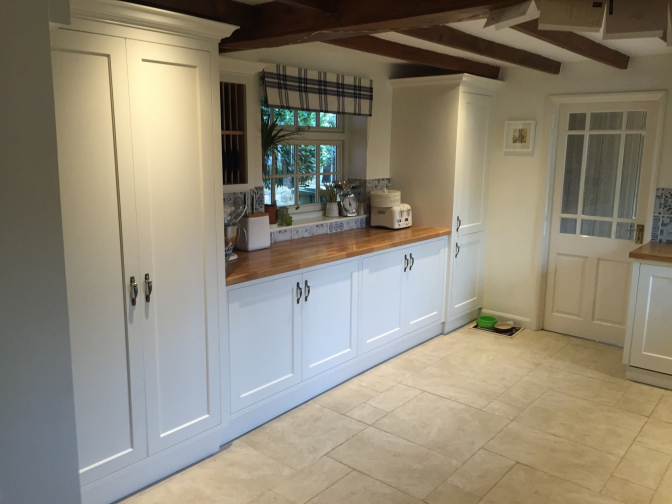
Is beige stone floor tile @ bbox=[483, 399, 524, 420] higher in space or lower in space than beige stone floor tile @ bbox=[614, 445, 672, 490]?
higher

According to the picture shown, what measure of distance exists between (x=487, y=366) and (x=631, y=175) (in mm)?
1861

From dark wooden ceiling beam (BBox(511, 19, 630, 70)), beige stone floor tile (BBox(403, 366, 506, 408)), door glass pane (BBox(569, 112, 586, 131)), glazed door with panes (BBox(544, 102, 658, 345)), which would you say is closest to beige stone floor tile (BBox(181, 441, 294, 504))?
beige stone floor tile (BBox(403, 366, 506, 408))

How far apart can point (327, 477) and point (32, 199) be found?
7.24 feet

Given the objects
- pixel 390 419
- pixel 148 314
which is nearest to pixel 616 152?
pixel 390 419

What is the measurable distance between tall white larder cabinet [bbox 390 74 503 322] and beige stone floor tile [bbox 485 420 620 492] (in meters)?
1.65

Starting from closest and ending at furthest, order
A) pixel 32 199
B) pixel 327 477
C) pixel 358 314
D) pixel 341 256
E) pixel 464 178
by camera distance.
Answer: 1. pixel 32 199
2. pixel 327 477
3. pixel 341 256
4. pixel 358 314
5. pixel 464 178

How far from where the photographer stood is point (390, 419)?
3.26 m

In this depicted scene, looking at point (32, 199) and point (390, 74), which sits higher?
point (390, 74)

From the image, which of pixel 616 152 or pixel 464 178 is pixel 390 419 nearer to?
pixel 464 178

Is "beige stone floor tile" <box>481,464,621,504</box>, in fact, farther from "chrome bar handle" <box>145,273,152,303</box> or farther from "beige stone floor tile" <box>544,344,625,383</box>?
"chrome bar handle" <box>145,273,152,303</box>

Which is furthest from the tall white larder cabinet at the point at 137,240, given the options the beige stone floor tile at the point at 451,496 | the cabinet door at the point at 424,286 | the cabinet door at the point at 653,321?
the cabinet door at the point at 653,321

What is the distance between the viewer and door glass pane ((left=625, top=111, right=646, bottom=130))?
4168mm

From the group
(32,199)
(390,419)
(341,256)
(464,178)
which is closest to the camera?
(32,199)

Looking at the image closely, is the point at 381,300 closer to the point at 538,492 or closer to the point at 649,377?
the point at 538,492
